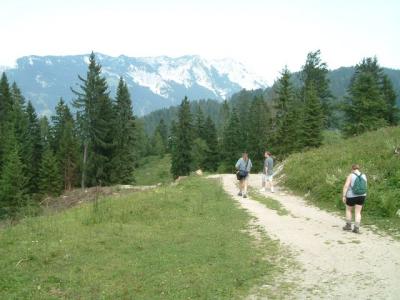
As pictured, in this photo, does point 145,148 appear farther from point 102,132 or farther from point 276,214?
point 276,214

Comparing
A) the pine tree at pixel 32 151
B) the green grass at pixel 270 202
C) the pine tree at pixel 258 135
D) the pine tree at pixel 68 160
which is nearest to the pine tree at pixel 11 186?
the pine tree at pixel 32 151

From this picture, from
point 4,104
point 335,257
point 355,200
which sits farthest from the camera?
point 4,104

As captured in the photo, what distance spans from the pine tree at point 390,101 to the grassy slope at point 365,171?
101 feet

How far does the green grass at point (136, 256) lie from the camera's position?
10.3 metres

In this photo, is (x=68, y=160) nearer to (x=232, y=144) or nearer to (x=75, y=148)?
(x=75, y=148)

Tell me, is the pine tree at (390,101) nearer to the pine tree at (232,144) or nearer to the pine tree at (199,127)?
the pine tree at (232,144)

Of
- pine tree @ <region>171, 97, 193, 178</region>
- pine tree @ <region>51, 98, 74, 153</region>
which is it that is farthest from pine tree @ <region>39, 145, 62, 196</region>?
pine tree @ <region>171, 97, 193, 178</region>

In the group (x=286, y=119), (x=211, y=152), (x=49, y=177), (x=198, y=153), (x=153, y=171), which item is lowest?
(x=153, y=171)

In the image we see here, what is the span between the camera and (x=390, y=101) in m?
64.6

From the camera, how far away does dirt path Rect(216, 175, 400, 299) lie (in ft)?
31.2

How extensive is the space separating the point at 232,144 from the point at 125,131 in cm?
2421

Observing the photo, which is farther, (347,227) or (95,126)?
(95,126)

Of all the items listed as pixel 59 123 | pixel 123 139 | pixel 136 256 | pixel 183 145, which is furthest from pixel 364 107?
pixel 59 123

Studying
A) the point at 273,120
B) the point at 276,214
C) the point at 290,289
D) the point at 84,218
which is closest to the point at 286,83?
the point at 273,120
